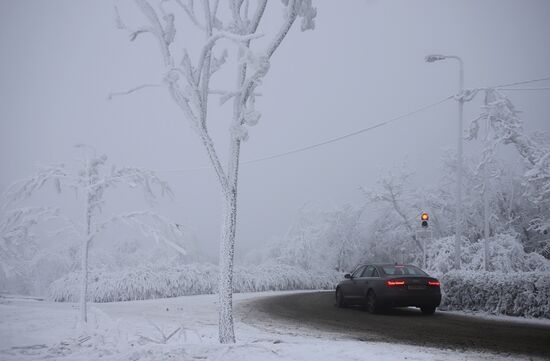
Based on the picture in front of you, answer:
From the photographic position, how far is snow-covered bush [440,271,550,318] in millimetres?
12281

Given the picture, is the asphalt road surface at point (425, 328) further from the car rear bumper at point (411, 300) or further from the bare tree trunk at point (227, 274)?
the bare tree trunk at point (227, 274)

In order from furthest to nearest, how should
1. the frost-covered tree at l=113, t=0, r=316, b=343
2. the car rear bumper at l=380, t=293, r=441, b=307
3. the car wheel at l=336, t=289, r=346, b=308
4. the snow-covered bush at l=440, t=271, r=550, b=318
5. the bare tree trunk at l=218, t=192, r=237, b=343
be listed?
the car wheel at l=336, t=289, r=346, b=308, the car rear bumper at l=380, t=293, r=441, b=307, the snow-covered bush at l=440, t=271, r=550, b=318, the bare tree trunk at l=218, t=192, r=237, b=343, the frost-covered tree at l=113, t=0, r=316, b=343

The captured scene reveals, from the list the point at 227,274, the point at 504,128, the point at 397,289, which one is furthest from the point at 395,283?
the point at 504,128

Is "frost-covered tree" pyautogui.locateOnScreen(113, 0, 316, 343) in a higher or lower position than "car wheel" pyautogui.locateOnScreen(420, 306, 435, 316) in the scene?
higher

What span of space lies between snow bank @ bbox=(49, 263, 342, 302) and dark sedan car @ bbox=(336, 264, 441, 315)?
9.08 metres

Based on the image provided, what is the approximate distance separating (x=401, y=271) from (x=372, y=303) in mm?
1249

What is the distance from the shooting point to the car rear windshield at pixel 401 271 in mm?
14344

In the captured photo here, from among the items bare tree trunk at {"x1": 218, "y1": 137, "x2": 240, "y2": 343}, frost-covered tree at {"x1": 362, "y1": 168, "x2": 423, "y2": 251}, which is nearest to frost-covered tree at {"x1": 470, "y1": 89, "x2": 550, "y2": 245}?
frost-covered tree at {"x1": 362, "y1": 168, "x2": 423, "y2": 251}

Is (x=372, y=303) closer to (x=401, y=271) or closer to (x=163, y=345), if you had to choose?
(x=401, y=271)

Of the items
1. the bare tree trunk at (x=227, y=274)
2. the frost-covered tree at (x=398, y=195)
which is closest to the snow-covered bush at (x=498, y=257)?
the frost-covered tree at (x=398, y=195)

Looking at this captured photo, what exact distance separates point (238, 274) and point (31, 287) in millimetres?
12397

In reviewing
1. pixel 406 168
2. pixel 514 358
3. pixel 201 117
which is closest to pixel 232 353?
pixel 201 117

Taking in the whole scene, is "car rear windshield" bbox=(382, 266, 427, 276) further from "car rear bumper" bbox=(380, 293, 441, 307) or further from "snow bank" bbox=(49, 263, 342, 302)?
"snow bank" bbox=(49, 263, 342, 302)

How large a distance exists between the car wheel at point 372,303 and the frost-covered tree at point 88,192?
6747 mm
